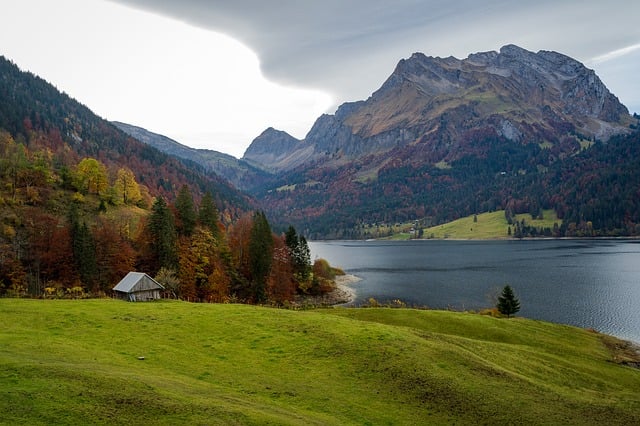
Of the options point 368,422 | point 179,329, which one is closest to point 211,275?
point 179,329

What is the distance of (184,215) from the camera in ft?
286

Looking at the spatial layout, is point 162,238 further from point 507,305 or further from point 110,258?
point 507,305

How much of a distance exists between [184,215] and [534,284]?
95726 mm

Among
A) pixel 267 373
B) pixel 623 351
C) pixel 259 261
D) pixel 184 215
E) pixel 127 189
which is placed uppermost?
pixel 127 189

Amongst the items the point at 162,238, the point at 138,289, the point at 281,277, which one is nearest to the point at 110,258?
the point at 162,238

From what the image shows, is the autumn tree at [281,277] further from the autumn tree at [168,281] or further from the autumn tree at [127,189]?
the autumn tree at [127,189]

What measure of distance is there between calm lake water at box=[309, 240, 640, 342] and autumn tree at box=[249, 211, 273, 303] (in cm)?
2851

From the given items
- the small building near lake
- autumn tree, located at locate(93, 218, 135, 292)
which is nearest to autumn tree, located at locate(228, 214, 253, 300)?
autumn tree, located at locate(93, 218, 135, 292)

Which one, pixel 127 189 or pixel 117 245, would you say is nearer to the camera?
pixel 117 245

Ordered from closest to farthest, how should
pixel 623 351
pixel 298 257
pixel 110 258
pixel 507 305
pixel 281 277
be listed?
pixel 623 351, pixel 507 305, pixel 110 258, pixel 281 277, pixel 298 257

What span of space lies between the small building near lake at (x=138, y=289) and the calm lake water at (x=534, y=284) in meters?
58.5

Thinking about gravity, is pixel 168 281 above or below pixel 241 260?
below

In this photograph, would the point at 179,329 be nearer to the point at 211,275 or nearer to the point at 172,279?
the point at 172,279

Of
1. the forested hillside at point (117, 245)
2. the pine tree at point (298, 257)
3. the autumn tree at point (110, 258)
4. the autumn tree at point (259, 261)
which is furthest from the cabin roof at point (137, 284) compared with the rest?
the pine tree at point (298, 257)
